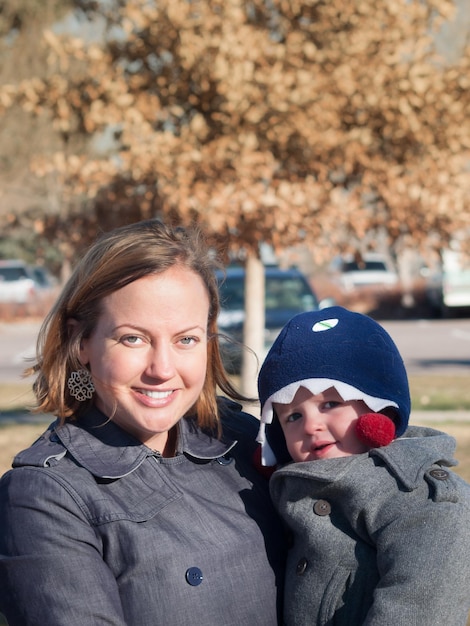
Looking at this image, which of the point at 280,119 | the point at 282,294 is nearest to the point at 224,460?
the point at 280,119

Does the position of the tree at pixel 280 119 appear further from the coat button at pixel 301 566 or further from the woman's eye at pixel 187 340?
the coat button at pixel 301 566

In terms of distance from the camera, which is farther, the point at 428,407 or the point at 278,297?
the point at 278,297

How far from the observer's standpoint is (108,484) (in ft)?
6.88

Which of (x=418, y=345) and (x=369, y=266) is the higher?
(x=369, y=266)

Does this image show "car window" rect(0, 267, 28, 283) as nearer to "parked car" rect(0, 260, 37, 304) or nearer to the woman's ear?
"parked car" rect(0, 260, 37, 304)

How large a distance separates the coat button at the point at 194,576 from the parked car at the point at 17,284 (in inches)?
1060

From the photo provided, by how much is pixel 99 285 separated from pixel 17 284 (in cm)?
2876

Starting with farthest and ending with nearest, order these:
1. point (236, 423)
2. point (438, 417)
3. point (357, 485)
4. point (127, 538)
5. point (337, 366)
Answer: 1. point (438, 417)
2. point (236, 423)
3. point (337, 366)
4. point (357, 485)
5. point (127, 538)

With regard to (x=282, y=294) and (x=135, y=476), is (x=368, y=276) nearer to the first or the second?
(x=282, y=294)

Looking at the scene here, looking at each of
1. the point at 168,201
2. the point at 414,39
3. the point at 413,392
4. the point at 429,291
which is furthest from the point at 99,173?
the point at 429,291

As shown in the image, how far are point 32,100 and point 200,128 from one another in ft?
5.64

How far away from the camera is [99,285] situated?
7.14 feet

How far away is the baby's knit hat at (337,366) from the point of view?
7.32 ft

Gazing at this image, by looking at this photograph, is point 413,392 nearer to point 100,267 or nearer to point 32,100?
point 32,100
